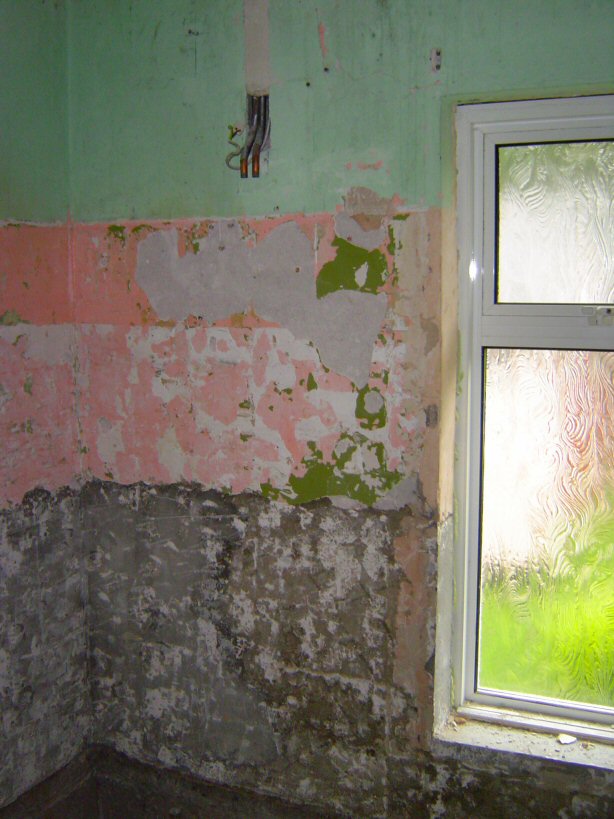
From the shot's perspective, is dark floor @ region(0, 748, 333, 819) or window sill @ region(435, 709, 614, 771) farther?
dark floor @ region(0, 748, 333, 819)

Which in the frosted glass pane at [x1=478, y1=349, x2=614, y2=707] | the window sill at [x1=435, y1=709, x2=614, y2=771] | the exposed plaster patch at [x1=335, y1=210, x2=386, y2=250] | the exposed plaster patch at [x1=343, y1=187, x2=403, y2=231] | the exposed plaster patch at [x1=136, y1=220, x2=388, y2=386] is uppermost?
the exposed plaster patch at [x1=343, y1=187, x2=403, y2=231]

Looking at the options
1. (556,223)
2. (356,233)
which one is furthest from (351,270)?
(556,223)

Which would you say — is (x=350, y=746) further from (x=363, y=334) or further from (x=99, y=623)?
(x=363, y=334)

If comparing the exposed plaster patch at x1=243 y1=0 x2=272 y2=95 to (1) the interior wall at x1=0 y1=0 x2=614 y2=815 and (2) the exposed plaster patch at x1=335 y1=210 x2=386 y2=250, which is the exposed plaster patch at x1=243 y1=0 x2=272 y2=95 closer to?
(1) the interior wall at x1=0 y1=0 x2=614 y2=815

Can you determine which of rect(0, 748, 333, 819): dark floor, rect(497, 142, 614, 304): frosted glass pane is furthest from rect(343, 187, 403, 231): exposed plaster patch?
rect(0, 748, 333, 819): dark floor

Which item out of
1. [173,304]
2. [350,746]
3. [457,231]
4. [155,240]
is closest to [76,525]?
[173,304]

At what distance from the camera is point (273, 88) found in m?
2.12

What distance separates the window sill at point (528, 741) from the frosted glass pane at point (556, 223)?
126cm

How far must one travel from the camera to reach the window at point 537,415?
1.98 meters

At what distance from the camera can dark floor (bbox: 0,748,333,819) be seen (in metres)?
2.31

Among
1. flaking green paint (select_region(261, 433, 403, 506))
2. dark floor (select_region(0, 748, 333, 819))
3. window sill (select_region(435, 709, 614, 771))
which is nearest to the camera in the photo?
window sill (select_region(435, 709, 614, 771))

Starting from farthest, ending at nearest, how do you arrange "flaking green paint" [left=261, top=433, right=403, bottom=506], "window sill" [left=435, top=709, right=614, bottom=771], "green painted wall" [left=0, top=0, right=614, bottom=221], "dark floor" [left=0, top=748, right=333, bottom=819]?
1. "dark floor" [left=0, top=748, right=333, bottom=819]
2. "flaking green paint" [left=261, top=433, right=403, bottom=506]
3. "window sill" [left=435, top=709, right=614, bottom=771]
4. "green painted wall" [left=0, top=0, right=614, bottom=221]

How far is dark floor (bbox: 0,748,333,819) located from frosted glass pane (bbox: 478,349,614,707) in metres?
0.84

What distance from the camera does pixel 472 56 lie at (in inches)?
75.8
